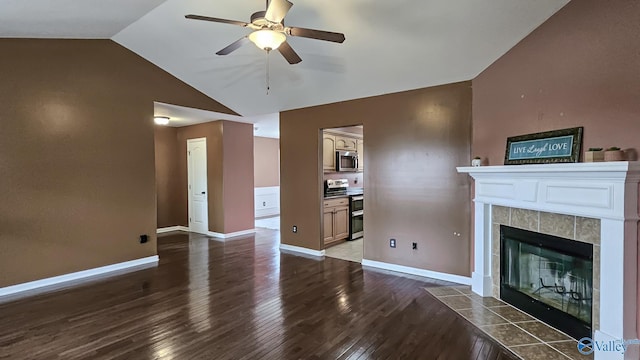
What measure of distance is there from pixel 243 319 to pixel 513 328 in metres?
2.41

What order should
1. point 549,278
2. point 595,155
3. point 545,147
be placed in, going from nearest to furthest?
point 595,155 → point 545,147 → point 549,278

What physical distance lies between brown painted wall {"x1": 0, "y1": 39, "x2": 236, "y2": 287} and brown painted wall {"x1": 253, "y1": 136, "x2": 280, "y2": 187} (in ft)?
15.1

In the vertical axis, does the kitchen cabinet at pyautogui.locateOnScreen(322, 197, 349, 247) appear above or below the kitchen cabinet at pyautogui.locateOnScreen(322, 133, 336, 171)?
below

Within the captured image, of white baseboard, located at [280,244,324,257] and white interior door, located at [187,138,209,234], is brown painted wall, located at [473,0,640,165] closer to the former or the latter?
white baseboard, located at [280,244,324,257]

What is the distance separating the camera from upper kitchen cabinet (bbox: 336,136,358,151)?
645 centimetres

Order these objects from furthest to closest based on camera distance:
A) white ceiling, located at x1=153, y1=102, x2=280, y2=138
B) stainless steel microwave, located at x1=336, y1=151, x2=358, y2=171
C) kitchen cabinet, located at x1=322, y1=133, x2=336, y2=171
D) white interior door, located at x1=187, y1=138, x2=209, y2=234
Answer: white interior door, located at x1=187, y1=138, x2=209, y2=234 → stainless steel microwave, located at x1=336, y1=151, x2=358, y2=171 → kitchen cabinet, located at x1=322, y1=133, x2=336, y2=171 → white ceiling, located at x1=153, y1=102, x2=280, y2=138

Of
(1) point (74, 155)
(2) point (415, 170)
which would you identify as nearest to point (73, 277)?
(1) point (74, 155)

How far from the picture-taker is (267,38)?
8.04 ft

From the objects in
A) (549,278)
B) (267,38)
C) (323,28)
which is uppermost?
(323,28)

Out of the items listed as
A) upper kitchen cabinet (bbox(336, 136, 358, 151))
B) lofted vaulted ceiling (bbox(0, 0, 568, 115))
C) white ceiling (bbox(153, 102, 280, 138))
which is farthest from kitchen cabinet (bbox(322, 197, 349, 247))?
white ceiling (bbox(153, 102, 280, 138))

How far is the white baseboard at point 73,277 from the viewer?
3744 millimetres

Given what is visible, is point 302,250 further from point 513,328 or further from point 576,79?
point 576,79

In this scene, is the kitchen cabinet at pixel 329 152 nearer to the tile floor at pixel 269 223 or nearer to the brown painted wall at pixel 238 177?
the brown painted wall at pixel 238 177

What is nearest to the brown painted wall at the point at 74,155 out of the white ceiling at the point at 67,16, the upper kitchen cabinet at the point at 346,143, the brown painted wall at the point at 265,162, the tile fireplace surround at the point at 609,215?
the white ceiling at the point at 67,16
